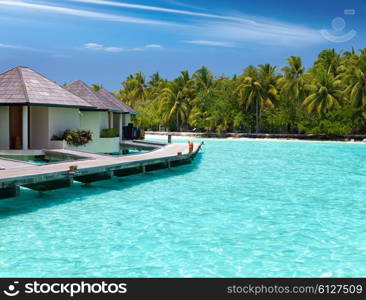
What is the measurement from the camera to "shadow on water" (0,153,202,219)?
1188 centimetres

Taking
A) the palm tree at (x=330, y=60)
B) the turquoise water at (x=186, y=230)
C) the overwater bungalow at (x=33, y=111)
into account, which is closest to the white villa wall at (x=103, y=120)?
the overwater bungalow at (x=33, y=111)

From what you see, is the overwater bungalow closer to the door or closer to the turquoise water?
the door

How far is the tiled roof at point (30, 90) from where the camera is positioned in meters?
19.5

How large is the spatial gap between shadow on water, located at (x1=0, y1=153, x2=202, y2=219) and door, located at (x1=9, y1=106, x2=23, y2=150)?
573cm

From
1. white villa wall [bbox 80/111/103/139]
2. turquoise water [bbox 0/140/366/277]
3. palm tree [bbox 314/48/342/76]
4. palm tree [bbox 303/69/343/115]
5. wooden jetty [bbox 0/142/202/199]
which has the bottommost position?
turquoise water [bbox 0/140/366/277]

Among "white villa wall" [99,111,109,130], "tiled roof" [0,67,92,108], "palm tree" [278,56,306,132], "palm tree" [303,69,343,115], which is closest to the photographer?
"tiled roof" [0,67,92,108]

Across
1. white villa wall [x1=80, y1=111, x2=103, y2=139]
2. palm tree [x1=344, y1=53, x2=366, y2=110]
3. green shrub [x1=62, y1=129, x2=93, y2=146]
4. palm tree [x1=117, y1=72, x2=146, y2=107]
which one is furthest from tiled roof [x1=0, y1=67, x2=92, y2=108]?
palm tree [x1=117, y1=72, x2=146, y2=107]

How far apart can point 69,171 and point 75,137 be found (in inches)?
303

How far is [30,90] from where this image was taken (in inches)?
798

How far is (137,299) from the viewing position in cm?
512

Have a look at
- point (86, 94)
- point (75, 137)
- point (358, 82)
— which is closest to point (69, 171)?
point (75, 137)

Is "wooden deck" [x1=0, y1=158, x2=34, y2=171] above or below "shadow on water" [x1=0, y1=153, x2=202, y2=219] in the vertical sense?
above

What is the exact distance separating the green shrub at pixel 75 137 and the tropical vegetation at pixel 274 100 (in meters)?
38.3

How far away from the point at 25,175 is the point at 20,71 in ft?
35.9
